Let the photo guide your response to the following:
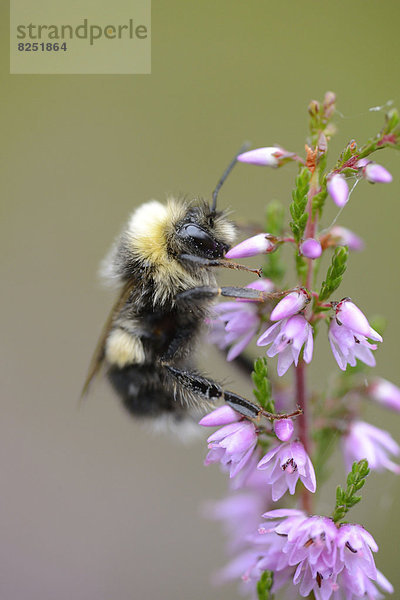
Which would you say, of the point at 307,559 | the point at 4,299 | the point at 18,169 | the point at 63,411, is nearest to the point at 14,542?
the point at 63,411

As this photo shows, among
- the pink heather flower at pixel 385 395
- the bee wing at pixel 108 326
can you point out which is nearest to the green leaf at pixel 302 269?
the pink heather flower at pixel 385 395

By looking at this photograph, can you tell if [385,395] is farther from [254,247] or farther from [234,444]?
[254,247]

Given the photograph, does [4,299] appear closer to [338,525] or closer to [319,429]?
[319,429]

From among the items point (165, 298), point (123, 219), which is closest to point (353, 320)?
point (165, 298)

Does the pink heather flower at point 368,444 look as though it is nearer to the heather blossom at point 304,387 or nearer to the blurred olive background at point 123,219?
the heather blossom at point 304,387

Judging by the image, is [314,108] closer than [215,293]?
Yes
